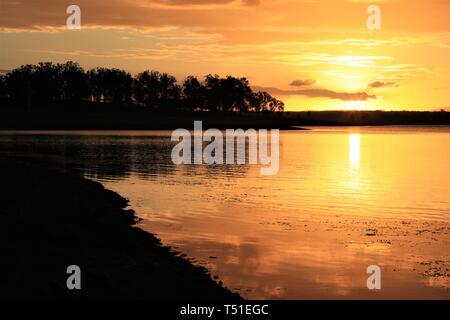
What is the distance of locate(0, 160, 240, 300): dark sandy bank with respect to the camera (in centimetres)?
1644

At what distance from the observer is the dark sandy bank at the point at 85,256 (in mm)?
16438

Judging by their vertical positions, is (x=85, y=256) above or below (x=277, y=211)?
above

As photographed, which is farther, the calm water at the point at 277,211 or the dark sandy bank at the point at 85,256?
the calm water at the point at 277,211

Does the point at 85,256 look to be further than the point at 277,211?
No

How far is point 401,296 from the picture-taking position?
1864 centimetres

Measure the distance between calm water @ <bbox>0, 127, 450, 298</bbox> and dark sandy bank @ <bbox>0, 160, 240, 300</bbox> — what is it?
1517mm

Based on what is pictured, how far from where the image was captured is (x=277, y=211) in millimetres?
34625

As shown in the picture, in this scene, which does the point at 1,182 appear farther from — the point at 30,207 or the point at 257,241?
the point at 257,241

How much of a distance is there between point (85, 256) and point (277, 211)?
16.4 meters

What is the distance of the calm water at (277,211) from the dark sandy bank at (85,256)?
4.98 ft

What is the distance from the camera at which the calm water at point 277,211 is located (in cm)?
2105
